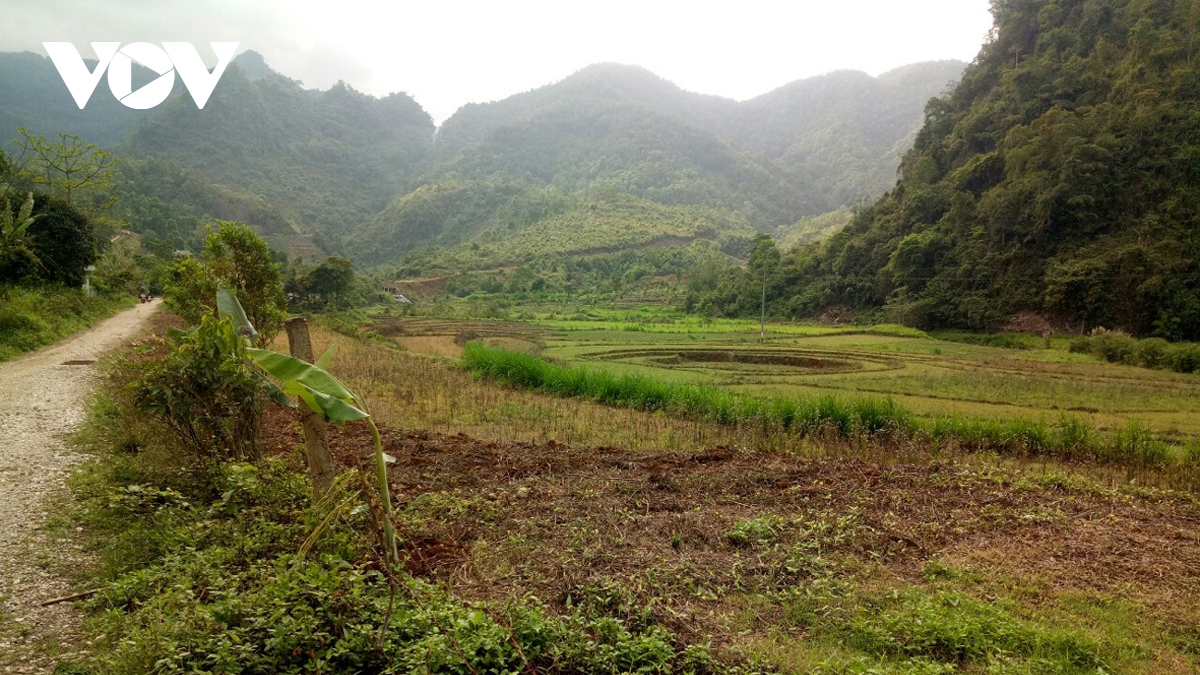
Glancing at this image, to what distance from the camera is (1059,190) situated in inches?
1058

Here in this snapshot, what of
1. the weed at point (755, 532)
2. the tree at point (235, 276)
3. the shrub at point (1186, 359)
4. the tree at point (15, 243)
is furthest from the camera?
the shrub at point (1186, 359)

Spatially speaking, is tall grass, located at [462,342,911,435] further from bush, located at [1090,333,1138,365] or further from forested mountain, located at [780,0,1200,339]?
forested mountain, located at [780,0,1200,339]

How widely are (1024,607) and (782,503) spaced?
1.76 meters

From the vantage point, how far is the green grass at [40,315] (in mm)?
10625

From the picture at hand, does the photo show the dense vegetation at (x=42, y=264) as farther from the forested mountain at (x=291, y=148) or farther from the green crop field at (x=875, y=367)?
the forested mountain at (x=291, y=148)

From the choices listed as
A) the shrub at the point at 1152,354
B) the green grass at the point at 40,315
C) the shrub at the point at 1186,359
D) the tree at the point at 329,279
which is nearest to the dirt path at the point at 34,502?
the green grass at the point at 40,315

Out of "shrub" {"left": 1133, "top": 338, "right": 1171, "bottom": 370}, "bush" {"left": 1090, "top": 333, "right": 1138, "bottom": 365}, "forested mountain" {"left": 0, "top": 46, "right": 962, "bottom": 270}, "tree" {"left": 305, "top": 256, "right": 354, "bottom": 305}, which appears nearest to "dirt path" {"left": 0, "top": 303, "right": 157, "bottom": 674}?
"tree" {"left": 305, "top": 256, "right": 354, "bottom": 305}

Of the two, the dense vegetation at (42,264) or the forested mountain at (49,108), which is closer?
the dense vegetation at (42,264)

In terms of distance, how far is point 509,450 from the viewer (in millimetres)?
6457

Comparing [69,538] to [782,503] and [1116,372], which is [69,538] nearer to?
[782,503]

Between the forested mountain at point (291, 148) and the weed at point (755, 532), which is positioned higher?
the forested mountain at point (291, 148)

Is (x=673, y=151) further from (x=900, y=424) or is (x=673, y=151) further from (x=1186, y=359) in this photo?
(x=900, y=424)

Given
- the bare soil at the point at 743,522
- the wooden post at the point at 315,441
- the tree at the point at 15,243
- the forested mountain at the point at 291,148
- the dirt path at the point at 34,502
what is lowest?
the bare soil at the point at 743,522

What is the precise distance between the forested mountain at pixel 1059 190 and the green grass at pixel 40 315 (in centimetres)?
3279
